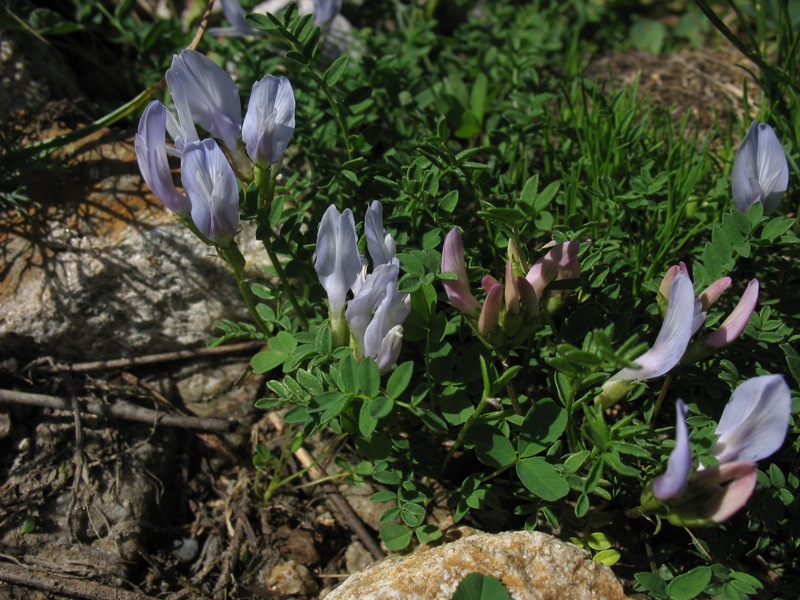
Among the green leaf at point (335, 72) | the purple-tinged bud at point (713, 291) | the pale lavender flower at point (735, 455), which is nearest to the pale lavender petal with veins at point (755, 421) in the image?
the pale lavender flower at point (735, 455)

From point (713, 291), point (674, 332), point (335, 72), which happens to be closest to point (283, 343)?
point (335, 72)

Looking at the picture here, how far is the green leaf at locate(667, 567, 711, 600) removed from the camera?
173cm

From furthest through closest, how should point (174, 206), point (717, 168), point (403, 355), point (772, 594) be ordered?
point (717, 168) → point (403, 355) → point (772, 594) → point (174, 206)

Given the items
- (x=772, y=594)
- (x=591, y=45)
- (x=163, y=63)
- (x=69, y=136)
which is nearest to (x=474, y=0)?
(x=591, y=45)

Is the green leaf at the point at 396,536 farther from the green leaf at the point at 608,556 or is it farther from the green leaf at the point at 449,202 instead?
the green leaf at the point at 449,202

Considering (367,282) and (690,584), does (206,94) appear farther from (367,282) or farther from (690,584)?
(690,584)

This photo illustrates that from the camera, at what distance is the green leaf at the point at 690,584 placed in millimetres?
1726

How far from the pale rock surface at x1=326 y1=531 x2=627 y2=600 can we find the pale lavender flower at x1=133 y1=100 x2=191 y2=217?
107cm

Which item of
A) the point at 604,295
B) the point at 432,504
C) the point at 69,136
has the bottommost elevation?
the point at 432,504

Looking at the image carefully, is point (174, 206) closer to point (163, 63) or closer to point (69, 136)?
point (69, 136)

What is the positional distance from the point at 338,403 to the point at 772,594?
4.29 ft

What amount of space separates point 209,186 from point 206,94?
0.32 metres

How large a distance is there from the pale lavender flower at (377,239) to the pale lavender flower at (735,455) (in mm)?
768

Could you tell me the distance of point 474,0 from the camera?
3756mm
